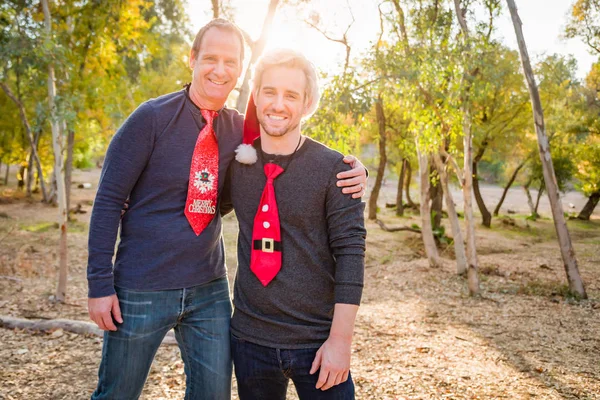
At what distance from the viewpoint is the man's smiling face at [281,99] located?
2049 mm

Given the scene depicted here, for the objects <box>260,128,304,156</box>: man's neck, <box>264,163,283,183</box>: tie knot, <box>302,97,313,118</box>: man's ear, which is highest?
<box>302,97,313,118</box>: man's ear

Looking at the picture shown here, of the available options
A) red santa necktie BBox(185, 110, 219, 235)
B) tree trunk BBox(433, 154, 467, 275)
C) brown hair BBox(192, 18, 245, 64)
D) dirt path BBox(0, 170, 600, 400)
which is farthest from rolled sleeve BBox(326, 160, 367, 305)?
tree trunk BBox(433, 154, 467, 275)

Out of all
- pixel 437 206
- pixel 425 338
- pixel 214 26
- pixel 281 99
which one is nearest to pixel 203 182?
pixel 281 99

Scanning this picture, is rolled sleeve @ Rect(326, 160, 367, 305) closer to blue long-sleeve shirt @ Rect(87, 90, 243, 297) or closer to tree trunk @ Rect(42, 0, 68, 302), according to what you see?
blue long-sleeve shirt @ Rect(87, 90, 243, 297)

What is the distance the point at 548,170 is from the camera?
7.58 meters

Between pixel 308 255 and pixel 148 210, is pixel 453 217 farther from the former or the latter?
pixel 148 210

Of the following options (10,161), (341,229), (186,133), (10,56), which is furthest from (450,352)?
(10,161)

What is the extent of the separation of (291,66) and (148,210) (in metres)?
0.91

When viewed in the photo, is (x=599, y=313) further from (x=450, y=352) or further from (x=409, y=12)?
(x=409, y=12)

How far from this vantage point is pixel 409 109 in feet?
25.3

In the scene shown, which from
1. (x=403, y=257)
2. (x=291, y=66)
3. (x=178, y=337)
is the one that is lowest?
(x=403, y=257)

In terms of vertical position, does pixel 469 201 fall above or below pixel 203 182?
below

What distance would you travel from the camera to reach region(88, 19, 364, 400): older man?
209 centimetres

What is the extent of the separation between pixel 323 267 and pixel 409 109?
614cm
